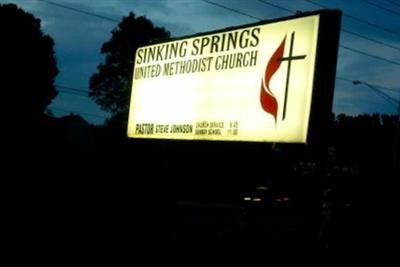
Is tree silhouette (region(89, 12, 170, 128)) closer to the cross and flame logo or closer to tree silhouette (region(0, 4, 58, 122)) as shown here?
tree silhouette (region(0, 4, 58, 122))

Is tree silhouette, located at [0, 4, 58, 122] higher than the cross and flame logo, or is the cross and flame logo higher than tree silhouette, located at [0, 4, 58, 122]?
tree silhouette, located at [0, 4, 58, 122]

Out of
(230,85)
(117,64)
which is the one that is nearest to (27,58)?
(117,64)

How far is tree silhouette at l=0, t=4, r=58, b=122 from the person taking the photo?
45697 millimetres

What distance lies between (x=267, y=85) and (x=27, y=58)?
4090cm

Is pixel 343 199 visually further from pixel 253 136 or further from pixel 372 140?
pixel 372 140

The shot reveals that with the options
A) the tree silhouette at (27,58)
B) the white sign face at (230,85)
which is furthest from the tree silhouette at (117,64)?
the white sign face at (230,85)

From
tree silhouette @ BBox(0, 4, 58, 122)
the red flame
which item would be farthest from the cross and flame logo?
tree silhouette @ BBox(0, 4, 58, 122)

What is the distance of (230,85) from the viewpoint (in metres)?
11.6

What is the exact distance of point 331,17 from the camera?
10.0 m

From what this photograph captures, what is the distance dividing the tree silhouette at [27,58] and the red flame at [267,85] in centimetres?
3513

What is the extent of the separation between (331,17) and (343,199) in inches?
738

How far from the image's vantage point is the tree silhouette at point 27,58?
45.7 meters

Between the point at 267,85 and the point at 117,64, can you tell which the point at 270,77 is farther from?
the point at 117,64

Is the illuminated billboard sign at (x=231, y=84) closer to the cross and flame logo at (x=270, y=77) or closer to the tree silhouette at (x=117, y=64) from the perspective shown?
the cross and flame logo at (x=270, y=77)
